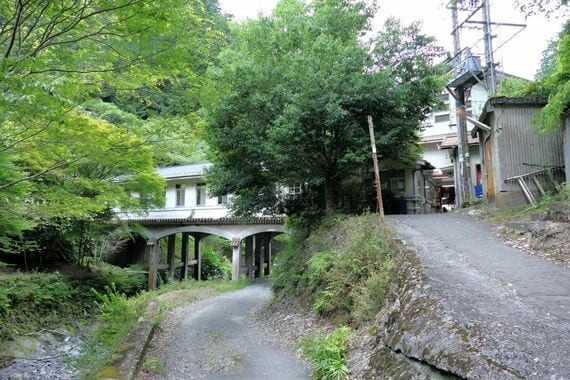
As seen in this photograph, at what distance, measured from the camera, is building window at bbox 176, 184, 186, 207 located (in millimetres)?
27312

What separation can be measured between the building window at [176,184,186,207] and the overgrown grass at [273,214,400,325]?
1721 cm

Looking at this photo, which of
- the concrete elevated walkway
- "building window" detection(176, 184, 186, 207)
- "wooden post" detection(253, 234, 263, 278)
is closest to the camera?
the concrete elevated walkway

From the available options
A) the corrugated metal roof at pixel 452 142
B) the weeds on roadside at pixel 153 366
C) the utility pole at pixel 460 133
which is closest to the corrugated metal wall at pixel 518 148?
the utility pole at pixel 460 133

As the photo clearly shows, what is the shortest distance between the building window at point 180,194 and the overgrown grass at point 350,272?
17.2 metres

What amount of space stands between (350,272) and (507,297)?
3120mm

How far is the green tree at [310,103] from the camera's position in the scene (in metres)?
12.2

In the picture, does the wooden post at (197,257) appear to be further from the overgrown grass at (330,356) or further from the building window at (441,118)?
the overgrown grass at (330,356)

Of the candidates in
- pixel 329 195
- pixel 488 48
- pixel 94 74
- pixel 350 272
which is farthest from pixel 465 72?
pixel 94 74

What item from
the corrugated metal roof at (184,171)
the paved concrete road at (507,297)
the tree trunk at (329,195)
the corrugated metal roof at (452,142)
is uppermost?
the corrugated metal roof at (452,142)

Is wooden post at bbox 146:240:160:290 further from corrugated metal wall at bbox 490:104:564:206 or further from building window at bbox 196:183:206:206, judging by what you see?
corrugated metal wall at bbox 490:104:564:206

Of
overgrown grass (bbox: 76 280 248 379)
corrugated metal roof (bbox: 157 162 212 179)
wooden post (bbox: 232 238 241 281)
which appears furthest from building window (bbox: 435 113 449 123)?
overgrown grass (bbox: 76 280 248 379)

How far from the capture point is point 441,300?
4863 millimetres

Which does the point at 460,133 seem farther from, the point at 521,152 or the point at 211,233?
the point at 211,233

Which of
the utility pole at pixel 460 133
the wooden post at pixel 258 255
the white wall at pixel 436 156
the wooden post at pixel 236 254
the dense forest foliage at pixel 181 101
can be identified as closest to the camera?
the dense forest foliage at pixel 181 101
